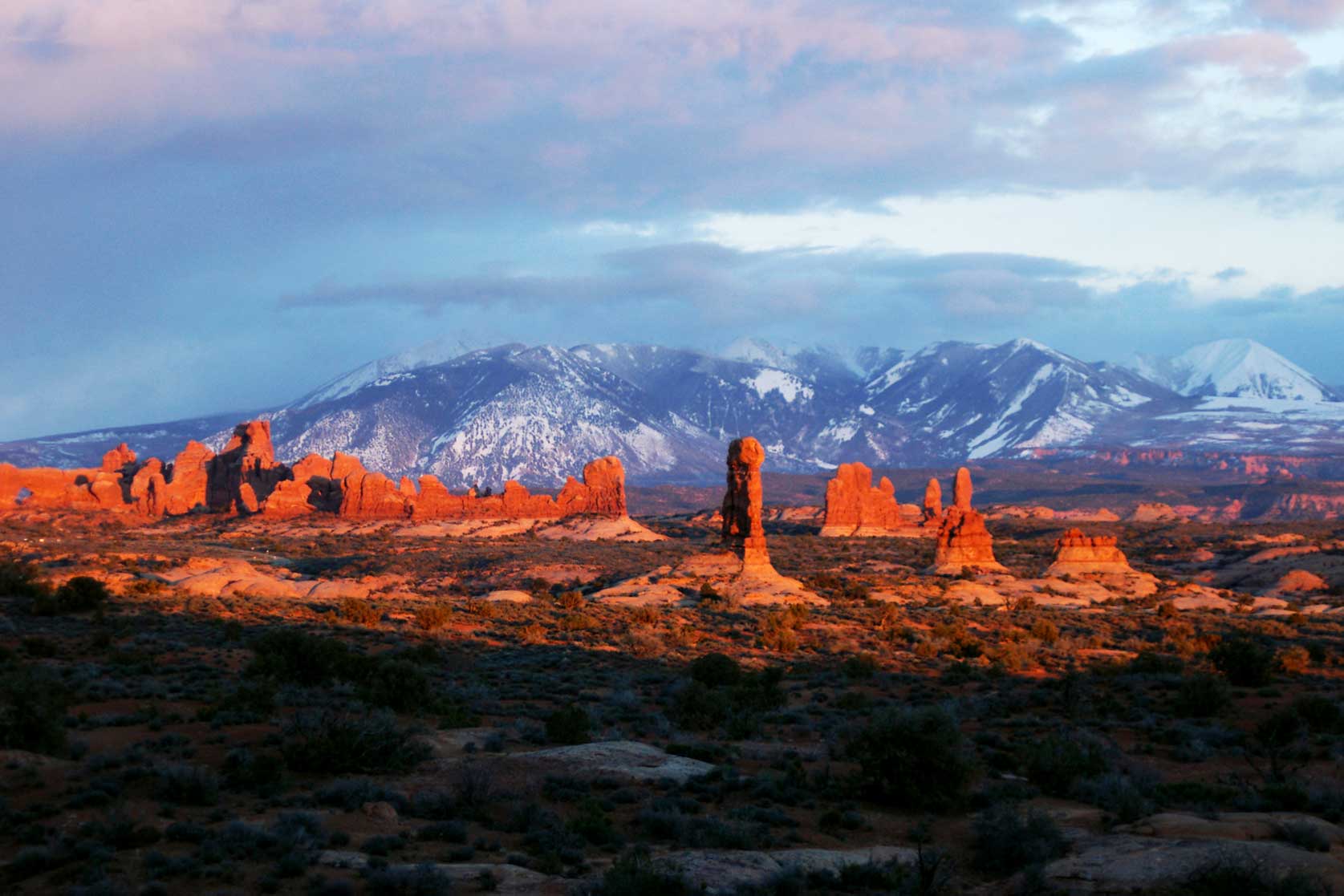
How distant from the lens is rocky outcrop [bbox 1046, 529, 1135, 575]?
59.6 meters

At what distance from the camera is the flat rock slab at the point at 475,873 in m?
11.8

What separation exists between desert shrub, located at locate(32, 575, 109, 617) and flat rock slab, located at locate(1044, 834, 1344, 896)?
105ft

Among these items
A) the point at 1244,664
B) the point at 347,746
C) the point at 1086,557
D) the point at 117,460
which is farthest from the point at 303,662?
the point at 117,460

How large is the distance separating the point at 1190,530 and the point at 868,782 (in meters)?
103

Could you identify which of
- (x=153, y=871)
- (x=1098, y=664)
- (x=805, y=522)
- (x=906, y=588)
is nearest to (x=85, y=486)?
(x=805, y=522)

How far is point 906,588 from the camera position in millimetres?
53500

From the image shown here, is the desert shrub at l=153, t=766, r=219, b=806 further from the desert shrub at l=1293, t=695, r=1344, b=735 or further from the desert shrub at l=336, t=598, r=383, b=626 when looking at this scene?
the desert shrub at l=336, t=598, r=383, b=626

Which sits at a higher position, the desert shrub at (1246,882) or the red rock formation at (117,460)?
the red rock formation at (117,460)

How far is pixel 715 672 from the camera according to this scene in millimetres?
28109

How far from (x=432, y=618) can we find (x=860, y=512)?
72998 millimetres

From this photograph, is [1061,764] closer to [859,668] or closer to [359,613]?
[859,668]

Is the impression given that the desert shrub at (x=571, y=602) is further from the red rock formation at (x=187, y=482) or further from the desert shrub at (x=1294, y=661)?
the red rock formation at (x=187, y=482)

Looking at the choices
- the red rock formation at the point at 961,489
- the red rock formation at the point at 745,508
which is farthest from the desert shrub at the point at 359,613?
the red rock formation at the point at 961,489

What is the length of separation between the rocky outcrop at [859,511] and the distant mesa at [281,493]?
65.1 feet
